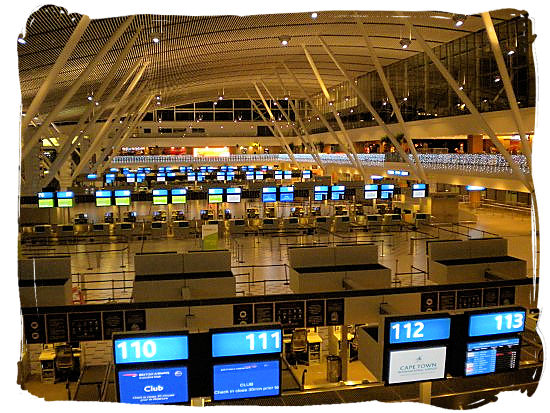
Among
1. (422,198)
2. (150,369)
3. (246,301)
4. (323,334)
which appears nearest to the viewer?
(150,369)

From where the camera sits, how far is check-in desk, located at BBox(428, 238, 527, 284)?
9.45 m

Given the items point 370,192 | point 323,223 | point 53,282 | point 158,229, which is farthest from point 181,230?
point 53,282

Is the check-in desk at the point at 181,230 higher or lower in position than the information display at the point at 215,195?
lower

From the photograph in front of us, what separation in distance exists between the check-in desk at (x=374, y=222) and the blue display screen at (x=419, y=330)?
23500 mm

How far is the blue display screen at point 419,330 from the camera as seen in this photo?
4844 mm

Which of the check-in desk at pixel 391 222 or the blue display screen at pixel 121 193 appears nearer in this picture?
the check-in desk at pixel 391 222

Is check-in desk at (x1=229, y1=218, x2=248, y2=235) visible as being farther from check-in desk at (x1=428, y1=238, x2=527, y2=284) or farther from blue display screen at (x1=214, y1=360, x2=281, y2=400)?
blue display screen at (x1=214, y1=360, x2=281, y2=400)

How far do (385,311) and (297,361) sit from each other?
351 cm

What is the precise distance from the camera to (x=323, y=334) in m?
12.7

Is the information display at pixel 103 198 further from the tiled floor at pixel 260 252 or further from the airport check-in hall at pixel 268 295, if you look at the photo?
the tiled floor at pixel 260 252

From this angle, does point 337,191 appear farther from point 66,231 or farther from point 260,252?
point 66,231

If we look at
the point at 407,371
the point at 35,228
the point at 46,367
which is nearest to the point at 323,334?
the point at 46,367

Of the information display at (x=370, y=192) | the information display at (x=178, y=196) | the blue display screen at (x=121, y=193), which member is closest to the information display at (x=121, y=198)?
the blue display screen at (x=121, y=193)

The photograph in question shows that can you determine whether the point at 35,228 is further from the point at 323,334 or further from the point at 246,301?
the point at 246,301
